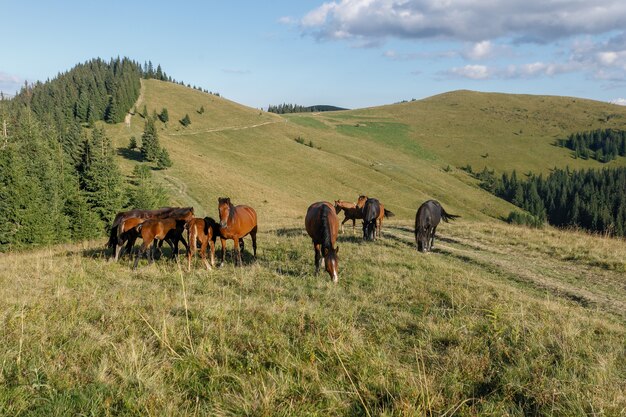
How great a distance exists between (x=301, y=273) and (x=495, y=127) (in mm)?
191555

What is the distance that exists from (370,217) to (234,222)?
27.5 feet

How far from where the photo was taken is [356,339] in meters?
5.65

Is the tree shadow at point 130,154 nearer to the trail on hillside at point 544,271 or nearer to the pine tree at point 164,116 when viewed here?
the pine tree at point 164,116

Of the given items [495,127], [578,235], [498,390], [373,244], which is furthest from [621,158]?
[498,390]

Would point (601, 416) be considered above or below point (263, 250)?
above

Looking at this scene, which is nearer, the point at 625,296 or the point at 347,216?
the point at 625,296

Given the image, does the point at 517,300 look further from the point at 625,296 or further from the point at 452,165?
the point at 452,165

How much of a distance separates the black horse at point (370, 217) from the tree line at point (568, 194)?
111677 millimetres

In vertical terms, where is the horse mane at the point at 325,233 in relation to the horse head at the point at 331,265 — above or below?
above

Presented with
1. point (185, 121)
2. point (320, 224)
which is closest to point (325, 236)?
point (320, 224)

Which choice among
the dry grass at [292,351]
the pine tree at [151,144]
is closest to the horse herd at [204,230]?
the dry grass at [292,351]

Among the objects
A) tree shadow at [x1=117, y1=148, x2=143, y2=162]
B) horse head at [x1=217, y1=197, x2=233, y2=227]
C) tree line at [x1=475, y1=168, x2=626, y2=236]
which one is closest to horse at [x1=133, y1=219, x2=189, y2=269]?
horse head at [x1=217, y1=197, x2=233, y2=227]

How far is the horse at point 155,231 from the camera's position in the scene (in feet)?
41.2

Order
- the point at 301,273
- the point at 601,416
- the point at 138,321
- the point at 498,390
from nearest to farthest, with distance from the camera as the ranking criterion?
1. the point at 601,416
2. the point at 498,390
3. the point at 138,321
4. the point at 301,273
